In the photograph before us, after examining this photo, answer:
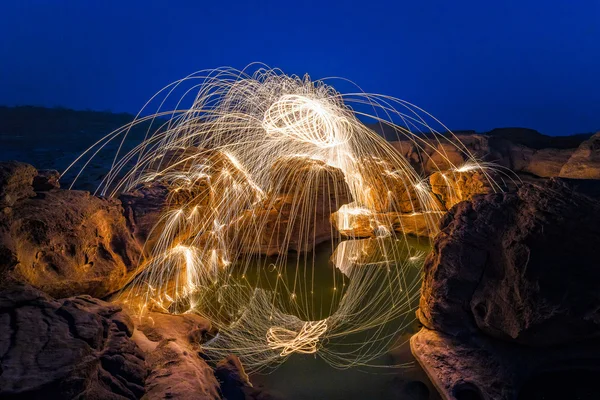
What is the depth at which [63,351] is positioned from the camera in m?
2.49

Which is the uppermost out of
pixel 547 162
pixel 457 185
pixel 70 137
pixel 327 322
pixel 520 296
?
pixel 70 137

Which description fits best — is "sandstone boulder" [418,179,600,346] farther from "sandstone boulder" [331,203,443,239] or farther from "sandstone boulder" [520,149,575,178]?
"sandstone boulder" [520,149,575,178]

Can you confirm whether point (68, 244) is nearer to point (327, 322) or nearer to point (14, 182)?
point (14, 182)

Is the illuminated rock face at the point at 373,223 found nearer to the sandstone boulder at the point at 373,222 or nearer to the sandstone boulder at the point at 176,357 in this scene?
the sandstone boulder at the point at 373,222

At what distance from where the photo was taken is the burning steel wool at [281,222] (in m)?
4.96

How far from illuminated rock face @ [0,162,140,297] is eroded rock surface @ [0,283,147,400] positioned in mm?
762

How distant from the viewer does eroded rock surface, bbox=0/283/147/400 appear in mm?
2223

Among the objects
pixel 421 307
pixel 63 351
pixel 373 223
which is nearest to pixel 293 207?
pixel 373 223

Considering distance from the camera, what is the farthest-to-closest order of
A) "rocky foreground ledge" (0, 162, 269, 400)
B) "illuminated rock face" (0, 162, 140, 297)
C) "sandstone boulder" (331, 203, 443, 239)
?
"sandstone boulder" (331, 203, 443, 239) < "illuminated rock face" (0, 162, 140, 297) < "rocky foreground ledge" (0, 162, 269, 400)

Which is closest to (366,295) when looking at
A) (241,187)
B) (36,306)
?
(241,187)

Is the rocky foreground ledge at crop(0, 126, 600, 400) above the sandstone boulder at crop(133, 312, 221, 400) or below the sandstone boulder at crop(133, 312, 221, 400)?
above

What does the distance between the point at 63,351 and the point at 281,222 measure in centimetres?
584

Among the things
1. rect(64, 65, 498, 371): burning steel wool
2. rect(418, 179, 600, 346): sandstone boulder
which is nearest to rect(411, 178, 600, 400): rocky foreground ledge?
rect(418, 179, 600, 346): sandstone boulder

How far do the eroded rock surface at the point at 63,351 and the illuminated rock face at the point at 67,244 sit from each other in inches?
30.0
